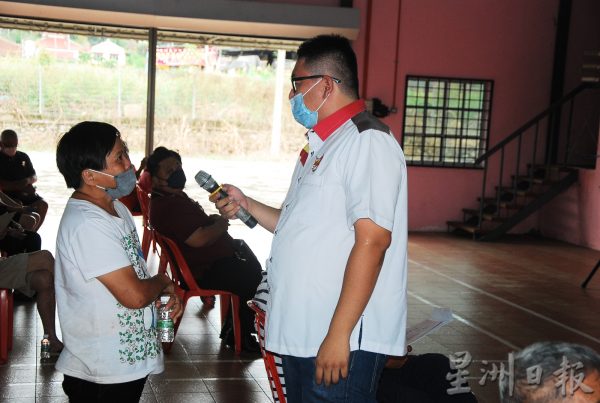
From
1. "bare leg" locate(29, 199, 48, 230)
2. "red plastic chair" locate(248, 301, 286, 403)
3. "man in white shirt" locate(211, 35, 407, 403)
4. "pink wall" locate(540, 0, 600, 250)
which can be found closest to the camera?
"man in white shirt" locate(211, 35, 407, 403)

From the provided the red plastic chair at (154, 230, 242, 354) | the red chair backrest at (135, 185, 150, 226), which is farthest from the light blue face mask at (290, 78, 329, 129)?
the red chair backrest at (135, 185, 150, 226)

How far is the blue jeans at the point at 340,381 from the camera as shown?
6.59 ft

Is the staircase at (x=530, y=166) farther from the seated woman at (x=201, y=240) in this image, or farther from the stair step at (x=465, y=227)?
the seated woman at (x=201, y=240)

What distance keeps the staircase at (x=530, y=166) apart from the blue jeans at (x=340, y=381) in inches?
343

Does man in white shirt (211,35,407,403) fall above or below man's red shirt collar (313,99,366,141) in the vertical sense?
below

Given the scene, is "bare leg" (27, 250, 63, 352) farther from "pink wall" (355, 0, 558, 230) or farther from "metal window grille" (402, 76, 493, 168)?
"metal window grille" (402, 76, 493, 168)

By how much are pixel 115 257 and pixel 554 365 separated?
4.42 feet

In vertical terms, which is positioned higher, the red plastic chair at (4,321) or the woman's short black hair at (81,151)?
the woman's short black hair at (81,151)

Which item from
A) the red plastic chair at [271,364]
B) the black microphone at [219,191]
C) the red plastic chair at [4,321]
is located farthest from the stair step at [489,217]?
the red plastic chair at [271,364]

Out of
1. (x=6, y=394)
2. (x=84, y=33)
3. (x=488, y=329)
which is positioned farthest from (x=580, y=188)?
(x=6, y=394)

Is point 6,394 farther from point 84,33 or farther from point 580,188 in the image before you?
point 580,188

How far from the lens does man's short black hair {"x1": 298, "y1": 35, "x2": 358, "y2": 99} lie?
2.16 m

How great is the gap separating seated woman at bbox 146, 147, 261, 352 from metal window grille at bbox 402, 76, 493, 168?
6.47 m

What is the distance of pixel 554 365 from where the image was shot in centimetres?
141
